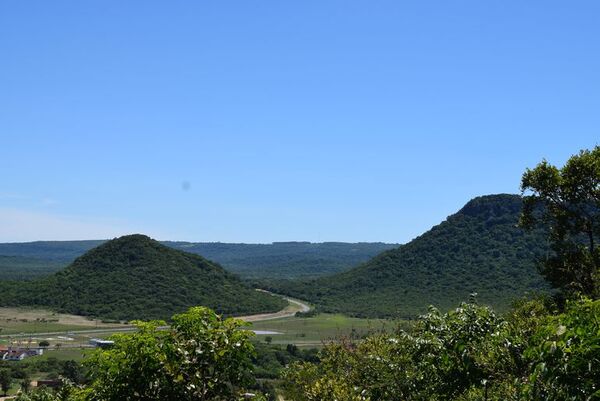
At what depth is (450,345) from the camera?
15.5 metres

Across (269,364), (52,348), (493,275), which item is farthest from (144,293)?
(493,275)

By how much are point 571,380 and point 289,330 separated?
122m

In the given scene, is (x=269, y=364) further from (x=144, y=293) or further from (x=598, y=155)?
(x=144, y=293)

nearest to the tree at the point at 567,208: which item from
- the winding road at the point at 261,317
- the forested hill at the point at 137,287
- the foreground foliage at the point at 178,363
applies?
the foreground foliage at the point at 178,363

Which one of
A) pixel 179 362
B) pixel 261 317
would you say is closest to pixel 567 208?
pixel 179 362

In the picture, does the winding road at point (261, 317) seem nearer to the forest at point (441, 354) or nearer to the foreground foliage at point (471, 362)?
the forest at point (441, 354)

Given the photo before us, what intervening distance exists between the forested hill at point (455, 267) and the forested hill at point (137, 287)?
26.8 m

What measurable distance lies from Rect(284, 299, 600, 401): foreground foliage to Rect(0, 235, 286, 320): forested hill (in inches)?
4367

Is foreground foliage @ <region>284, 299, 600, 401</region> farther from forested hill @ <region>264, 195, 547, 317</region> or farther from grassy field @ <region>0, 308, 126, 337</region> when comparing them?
→ grassy field @ <region>0, 308, 126, 337</region>

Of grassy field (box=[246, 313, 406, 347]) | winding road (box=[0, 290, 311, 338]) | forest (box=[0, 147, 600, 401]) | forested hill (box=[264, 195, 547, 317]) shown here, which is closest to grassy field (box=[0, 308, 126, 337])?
winding road (box=[0, 290, 311, 338])

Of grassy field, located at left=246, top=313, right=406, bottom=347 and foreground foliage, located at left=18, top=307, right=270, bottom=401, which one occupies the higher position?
foreground foliage, located at left=18, top=307, right=270, bottom=401

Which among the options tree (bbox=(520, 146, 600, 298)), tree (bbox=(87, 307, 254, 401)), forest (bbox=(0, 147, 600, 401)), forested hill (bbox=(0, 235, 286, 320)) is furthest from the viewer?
forested hill (bbox=(0, 235, 286, 320))

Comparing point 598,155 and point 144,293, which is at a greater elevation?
point 598,155

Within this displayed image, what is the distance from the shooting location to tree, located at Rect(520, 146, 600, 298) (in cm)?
2559
